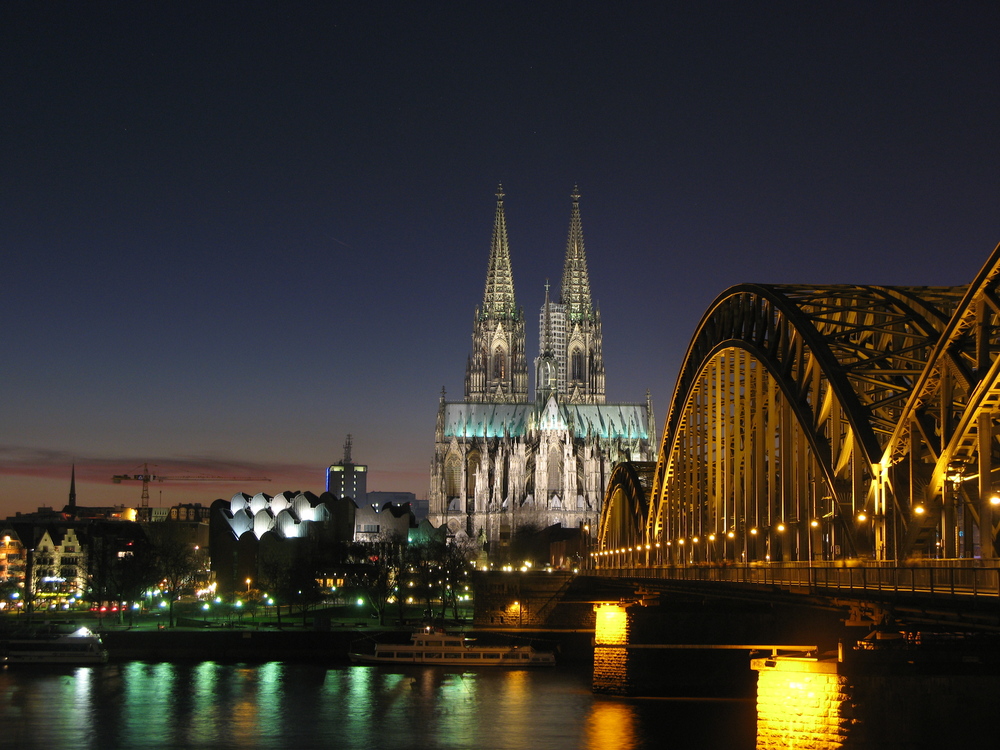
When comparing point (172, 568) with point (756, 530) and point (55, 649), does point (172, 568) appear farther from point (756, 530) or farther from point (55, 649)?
point (756, 530)

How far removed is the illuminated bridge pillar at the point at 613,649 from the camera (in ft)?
215

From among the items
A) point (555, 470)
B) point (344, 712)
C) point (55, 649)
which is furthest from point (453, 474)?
point (344, 712)

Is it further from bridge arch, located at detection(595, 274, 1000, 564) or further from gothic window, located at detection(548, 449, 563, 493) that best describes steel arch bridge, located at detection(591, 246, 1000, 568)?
gothic window, located at detection(548, 449, 563, 493)

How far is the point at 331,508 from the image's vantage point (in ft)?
518

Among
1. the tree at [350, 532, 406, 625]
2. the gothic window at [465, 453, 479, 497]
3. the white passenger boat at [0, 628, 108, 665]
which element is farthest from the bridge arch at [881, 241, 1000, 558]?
the gothic window at [465, 453, 479, 497]

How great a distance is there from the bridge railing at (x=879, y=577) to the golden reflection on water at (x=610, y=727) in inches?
328

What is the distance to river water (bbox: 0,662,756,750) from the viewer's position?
52500mm

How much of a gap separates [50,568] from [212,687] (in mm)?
92888


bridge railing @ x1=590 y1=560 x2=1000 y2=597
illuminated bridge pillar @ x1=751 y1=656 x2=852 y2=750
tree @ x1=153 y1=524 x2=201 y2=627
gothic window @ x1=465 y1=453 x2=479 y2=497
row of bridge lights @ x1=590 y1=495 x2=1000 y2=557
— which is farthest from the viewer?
gothic window @ x1=465 y1=453 x2=479 y2=497

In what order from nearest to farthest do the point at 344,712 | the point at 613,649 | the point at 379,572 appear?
the point at 344,712, the point at 613,649, the point at 379,572

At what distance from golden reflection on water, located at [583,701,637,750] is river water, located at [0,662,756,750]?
0.17ft

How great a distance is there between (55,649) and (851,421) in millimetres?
66692

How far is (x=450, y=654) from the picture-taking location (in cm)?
8600

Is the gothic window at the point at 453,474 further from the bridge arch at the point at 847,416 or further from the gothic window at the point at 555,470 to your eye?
the bridge arch at the point at 847,416
